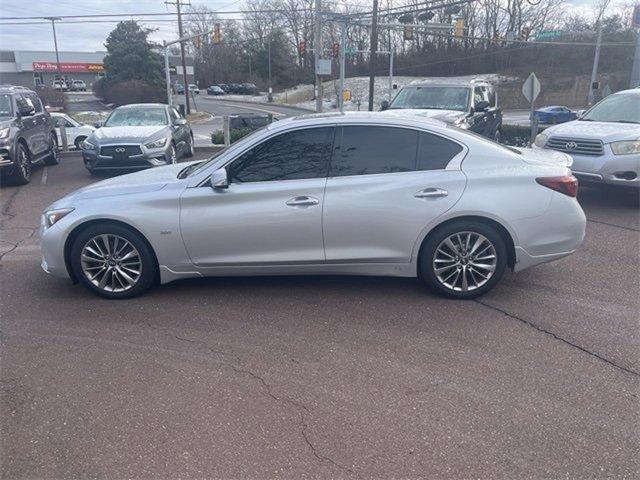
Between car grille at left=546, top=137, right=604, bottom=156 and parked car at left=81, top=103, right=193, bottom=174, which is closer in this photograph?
car grille at left=546, top=137, right=604, bottom=156

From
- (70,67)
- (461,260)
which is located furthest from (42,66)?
(461,260)

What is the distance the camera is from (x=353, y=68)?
84.1 m

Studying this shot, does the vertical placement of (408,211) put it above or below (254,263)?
above

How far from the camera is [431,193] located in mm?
4605

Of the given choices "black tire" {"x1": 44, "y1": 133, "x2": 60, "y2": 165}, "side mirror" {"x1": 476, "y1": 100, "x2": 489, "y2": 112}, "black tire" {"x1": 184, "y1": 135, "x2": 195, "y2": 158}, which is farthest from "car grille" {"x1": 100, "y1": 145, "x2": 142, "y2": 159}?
"side mirror" {"x1": 476, "y1": 100, "x2": 489, "y2": 112}

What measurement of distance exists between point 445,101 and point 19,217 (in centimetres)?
888

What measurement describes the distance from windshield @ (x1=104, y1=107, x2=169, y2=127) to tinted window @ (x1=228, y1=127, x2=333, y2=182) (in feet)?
28.8

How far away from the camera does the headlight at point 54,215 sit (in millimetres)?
4840

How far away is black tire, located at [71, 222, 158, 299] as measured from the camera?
4754 millimetres

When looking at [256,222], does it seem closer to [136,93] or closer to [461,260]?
[461,260]

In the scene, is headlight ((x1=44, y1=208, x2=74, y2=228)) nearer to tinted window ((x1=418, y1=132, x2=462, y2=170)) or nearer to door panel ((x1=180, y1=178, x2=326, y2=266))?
door panel ((x1=180, y1=178, x2=326, y2=266))

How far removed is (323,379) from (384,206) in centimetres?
167

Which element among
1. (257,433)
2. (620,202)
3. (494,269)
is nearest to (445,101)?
(620,202)

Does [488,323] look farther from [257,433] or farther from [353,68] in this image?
[353,68]
